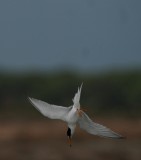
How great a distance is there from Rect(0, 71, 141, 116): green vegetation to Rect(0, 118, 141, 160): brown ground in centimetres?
308

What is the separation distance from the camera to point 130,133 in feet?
104

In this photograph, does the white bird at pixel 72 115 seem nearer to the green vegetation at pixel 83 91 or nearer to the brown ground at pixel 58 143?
the brown ground at pixel 58 143

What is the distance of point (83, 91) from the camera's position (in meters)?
40.9

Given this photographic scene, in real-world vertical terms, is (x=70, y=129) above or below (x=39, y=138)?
below

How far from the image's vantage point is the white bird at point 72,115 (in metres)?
5.89

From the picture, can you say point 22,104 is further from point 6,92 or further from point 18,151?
point 18,151

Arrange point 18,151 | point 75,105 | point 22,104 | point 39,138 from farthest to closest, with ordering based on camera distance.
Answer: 1. point 22,104
2. point 39,138
3. point 18,151
4. point 75,105

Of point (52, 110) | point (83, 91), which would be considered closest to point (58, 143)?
point (83, 91)

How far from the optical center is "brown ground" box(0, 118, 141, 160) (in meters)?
26.9

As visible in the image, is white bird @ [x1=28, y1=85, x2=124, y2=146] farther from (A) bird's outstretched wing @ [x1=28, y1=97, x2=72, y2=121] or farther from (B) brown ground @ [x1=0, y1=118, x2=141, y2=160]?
(B) brown ground @ [x1=0, y1=118, x2=141, y2=160]

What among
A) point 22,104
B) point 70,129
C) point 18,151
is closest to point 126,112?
point 22,104

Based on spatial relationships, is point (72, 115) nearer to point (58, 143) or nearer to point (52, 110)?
point (52, 110)

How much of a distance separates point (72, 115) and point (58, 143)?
978 inches

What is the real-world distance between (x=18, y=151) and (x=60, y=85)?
1691 centimetres
